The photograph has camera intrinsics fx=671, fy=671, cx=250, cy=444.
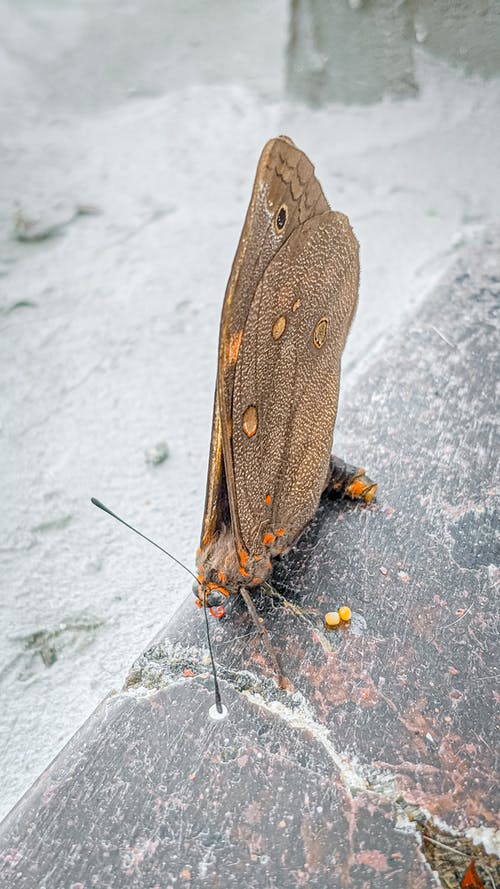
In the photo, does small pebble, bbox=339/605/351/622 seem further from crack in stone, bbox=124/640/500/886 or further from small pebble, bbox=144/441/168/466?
small pebble, bbox=144/441/168/466

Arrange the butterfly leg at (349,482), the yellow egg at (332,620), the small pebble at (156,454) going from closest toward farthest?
the yellow egg at (332,620)
the butterfly leg at (349,482)
the small pebble at (156,454)

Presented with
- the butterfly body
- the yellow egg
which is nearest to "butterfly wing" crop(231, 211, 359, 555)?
the butterfly body

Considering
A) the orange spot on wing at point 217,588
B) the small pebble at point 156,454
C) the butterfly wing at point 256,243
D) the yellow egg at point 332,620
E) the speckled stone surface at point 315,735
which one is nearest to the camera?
the butterfly wing at point 256,243

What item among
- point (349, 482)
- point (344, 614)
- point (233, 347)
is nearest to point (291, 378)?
point (233, 347)

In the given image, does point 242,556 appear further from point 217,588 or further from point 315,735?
point 315,735

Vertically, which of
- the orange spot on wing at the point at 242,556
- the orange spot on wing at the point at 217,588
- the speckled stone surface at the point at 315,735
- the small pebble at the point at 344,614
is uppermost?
the orange spot on wing at the point at 242,556

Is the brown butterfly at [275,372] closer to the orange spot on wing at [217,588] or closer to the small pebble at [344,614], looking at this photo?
the orange spot on wing at [217,588]

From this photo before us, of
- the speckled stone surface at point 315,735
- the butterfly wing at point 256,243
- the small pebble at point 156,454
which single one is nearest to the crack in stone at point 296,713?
the speckled stone surface at point 315,735
